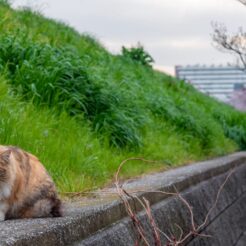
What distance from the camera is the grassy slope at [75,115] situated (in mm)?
7109

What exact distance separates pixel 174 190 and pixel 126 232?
1.88m

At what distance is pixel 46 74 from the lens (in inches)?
355

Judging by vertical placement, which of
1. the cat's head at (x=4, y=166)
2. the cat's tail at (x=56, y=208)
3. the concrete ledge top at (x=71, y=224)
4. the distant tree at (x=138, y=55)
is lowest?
the concrete ledge top at (x=71, y=224)

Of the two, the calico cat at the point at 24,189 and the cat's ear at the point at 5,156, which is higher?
the cat's ear at the point at 5,156

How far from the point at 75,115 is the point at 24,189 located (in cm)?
487

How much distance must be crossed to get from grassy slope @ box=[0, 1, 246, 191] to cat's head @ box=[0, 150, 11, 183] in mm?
2272

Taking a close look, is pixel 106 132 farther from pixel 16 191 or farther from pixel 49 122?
pixel 16 191

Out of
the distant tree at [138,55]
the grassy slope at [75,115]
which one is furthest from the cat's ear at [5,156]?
the distant tree at [138,55]

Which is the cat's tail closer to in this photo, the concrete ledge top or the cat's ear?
the concrete ledge top

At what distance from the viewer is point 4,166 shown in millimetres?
3980

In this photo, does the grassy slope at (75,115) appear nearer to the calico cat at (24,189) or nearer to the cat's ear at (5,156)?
the calico cat at (24,189)

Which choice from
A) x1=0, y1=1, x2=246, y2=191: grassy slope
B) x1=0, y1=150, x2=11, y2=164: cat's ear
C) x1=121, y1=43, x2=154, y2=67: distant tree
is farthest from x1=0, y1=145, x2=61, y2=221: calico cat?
x1=121, y1=43, x2=154, y2=67: distant tree

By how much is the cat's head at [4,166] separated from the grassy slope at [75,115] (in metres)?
2.27

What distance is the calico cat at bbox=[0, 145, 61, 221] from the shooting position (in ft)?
13.1
